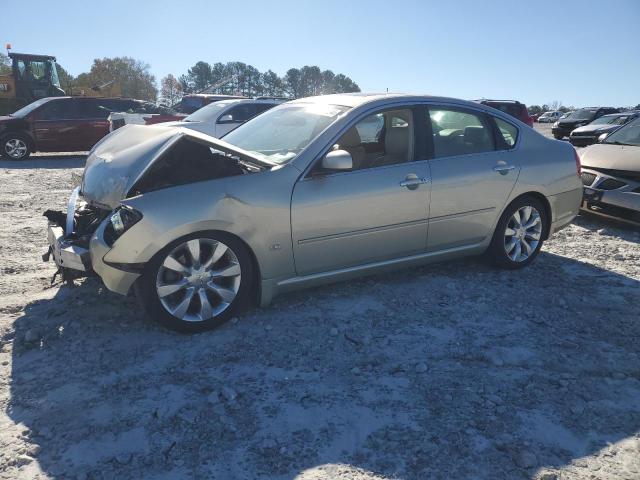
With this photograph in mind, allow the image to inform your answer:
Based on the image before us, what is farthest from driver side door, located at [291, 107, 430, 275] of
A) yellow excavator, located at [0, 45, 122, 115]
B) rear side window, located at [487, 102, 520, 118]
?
yellow excavator, located at [0, 45, 122, 115]

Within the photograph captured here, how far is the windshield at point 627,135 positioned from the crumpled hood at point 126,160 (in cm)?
607

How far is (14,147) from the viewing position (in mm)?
12914

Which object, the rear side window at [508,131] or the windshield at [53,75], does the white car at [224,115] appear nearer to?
the rear side window at [508,131]

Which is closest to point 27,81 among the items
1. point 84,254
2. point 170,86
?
point 84,254

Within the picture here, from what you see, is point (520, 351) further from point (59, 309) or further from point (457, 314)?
point (59, 309)

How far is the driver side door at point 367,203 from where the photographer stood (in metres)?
3.69

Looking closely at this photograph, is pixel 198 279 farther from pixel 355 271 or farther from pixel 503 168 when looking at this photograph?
pixel 503 168

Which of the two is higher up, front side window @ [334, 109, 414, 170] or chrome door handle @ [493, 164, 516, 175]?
front side window @ [334, 109, 414, 170]

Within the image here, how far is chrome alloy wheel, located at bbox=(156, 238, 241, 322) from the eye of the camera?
3.38m

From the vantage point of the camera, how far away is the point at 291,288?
377 cm

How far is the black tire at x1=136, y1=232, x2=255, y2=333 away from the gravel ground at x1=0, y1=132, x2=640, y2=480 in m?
0.10

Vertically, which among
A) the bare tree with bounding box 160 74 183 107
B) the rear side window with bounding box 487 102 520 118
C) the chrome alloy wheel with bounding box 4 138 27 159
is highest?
the bare tree with bounding box 160 74 183 107

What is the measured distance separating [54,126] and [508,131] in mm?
12307

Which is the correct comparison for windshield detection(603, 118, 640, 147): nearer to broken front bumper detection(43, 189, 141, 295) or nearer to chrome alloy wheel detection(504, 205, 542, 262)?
chrome alloy wheel detection(504, 205, 542, 262)
